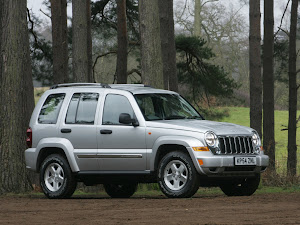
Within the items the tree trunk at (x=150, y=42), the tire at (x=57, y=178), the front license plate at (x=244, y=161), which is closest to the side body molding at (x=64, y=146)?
the tire at (x=57, y=178)

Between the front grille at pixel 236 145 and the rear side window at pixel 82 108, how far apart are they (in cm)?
251

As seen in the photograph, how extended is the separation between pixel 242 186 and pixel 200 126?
1.91 metres

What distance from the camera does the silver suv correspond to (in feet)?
37.7

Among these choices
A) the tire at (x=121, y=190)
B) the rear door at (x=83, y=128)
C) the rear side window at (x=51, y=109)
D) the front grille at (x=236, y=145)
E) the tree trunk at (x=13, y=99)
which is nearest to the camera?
the front grille at (x=236, y=145)

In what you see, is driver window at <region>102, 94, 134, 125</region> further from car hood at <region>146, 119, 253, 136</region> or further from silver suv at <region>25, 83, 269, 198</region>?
car hood at <region>146, 119, 253, 136</region>

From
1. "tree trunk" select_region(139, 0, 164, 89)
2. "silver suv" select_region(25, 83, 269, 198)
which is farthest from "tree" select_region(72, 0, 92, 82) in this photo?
"silver suv" select_region(25, 83, 269, 198)

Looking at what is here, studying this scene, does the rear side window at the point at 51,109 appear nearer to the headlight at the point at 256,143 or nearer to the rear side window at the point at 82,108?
the rear side window at the point at 82,108

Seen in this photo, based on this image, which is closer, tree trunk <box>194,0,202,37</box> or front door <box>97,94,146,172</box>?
front door <box>97,94,146,172</box>

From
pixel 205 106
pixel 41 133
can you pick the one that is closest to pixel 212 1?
pixel 205 106

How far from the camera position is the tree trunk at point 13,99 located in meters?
14.9

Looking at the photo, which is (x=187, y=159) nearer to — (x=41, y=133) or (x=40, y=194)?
(x=41, y=133)

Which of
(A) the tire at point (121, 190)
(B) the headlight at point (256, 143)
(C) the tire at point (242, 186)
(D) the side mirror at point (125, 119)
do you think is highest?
(D) the side mirror at point (125, 119)

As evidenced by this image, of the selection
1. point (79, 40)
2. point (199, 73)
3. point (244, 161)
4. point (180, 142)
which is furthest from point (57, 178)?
point (199, 73)

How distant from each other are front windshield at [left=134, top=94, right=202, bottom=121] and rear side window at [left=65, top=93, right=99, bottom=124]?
2.84 feet
